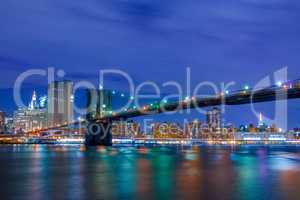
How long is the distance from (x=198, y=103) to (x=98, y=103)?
37540 mm

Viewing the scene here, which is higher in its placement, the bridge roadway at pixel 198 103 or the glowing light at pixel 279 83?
the glowing light at pixel 279 83

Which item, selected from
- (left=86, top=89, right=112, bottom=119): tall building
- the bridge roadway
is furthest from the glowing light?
(left=86, top=89, right=112, bottom=119): tall building

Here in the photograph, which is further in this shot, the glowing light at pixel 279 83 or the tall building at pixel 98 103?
the tall building at pixel 98 103

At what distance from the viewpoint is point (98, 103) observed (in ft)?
325

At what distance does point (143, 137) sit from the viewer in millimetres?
147375

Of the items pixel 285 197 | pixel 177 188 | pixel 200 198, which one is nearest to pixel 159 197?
pixel 200 198

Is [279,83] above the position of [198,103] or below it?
above

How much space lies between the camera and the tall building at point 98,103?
9625cm

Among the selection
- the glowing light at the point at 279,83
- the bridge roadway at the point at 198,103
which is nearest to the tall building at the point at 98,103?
the bridge roadway at the point at 198,103

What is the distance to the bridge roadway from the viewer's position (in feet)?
163

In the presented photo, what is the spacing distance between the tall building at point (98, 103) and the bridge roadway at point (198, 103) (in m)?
2.18

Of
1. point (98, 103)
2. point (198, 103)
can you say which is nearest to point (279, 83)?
point (198, 103)

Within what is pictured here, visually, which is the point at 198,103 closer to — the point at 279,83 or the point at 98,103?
the point at 279,83

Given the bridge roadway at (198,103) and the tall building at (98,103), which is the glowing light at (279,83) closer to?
the bridge roadway at (198,103)
